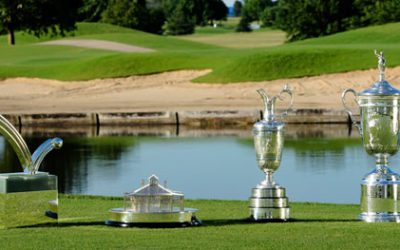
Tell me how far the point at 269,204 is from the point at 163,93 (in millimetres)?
32091

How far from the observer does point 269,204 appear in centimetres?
1218

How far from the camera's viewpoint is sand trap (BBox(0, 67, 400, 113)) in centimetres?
3975

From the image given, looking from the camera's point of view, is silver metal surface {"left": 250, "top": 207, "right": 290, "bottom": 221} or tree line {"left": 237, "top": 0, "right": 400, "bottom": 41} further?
tree line {"left": 237, "top": 0, "right": 400, "bottom": 41}

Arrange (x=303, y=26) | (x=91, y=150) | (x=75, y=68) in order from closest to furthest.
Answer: (x=91, y=150)
(x=75, y=68)
(x=303, y=26)

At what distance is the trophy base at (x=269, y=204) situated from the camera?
1219 cm

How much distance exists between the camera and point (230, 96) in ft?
139

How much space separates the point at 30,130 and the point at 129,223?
23.3 metres

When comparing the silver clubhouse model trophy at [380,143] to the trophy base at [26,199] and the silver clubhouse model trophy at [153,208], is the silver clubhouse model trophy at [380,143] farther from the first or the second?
the trophy base at [26,199]

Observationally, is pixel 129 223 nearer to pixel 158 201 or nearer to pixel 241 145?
pixel 158 201

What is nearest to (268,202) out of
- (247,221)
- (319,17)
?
(247,221)

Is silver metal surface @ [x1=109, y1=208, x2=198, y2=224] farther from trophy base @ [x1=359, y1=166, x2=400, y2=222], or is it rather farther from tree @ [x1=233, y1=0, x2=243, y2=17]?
tree @ [x1=233, y1=0, x2=243, y2=17]

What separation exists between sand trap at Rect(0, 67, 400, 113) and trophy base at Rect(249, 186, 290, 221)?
24.5 metres

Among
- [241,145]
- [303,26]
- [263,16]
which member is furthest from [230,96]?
[263,16]

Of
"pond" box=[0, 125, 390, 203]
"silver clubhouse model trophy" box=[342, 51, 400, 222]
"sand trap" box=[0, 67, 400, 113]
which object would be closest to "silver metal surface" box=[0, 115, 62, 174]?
"silver clubhouse model trophy" box=[342, 51, 400, 222]
